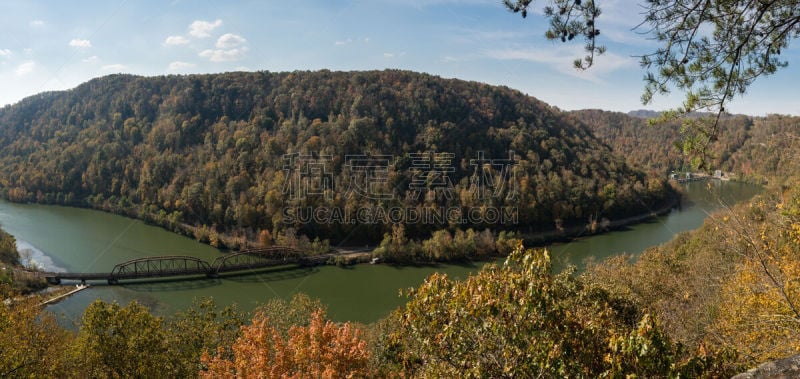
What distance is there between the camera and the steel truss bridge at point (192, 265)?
1011 inches

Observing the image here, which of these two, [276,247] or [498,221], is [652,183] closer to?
[498,221]

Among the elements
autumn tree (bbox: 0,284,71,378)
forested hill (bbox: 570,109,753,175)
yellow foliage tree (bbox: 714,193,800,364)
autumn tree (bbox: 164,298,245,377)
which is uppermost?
forested hill (bbox: 570,109,753,175)

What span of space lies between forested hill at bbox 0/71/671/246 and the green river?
10.3 feet

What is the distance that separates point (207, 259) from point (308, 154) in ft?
50.3

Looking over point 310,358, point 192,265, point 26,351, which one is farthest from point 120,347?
point 192,265

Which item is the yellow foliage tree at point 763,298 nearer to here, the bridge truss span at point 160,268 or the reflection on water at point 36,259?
the bridge truss span at point 160,268

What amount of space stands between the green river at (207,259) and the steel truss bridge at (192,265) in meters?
0.74

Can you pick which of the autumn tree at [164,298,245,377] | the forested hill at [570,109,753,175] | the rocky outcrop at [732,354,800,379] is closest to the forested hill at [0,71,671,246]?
the forested hill at [570,109,753,175]

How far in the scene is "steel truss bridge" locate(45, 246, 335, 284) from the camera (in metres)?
25.7

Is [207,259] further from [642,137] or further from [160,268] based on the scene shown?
[642,137]

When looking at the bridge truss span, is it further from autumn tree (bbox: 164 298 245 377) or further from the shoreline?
autumn tree (bbox: 164 298 245 377)

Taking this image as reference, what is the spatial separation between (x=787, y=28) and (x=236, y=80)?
2411 inches

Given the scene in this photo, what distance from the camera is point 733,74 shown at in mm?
3955

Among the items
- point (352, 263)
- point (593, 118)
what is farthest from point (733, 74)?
point (593, 118)
